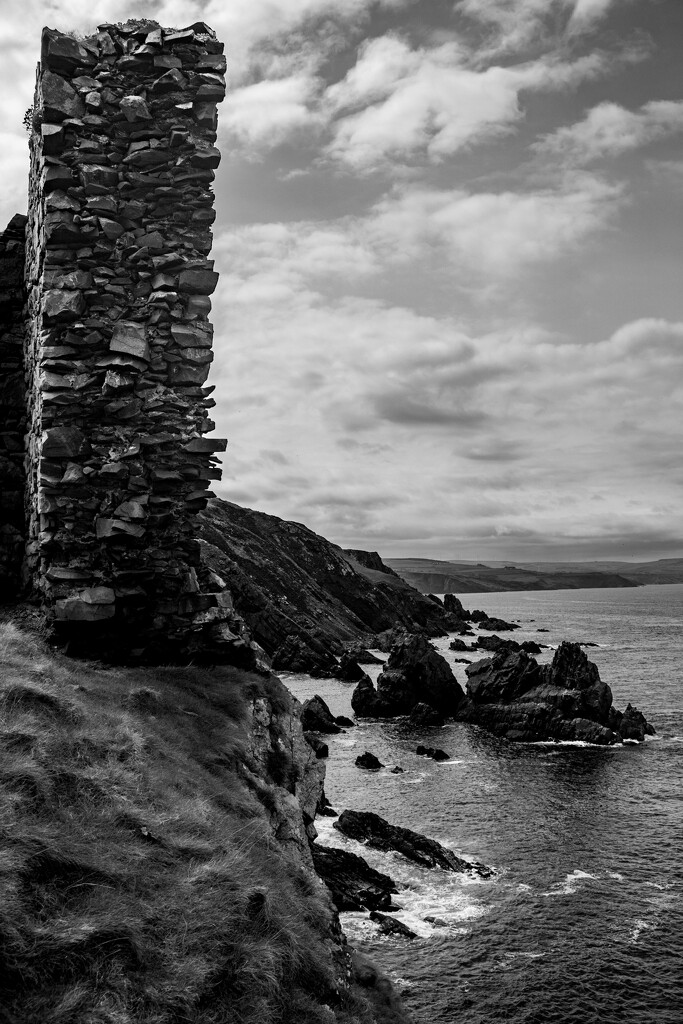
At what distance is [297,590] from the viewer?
13312 centimetres

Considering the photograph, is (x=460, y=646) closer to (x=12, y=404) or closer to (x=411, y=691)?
(x=411, y=691)

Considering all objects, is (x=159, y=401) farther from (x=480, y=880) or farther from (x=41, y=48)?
(x=480, y=880)

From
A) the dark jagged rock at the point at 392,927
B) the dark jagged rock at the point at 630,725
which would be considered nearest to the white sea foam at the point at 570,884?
the dark jagged rock at the point at 392,927

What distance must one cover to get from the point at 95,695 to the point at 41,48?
13.2 metres

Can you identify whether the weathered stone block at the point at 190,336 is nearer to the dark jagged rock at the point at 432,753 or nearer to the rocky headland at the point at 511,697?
the dark jagged rock at the point at 432,753

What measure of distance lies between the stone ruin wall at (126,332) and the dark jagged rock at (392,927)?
18088mm

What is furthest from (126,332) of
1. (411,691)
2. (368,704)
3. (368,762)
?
(411,691)

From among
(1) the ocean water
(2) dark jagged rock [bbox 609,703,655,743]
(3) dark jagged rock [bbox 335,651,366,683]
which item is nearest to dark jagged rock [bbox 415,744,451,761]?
(1) the ocean water

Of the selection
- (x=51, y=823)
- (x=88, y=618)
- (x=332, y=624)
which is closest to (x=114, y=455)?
(x=88, y=618)

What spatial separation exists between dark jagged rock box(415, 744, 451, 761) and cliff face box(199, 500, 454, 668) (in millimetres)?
47858

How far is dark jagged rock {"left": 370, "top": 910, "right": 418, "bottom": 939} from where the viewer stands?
2753 cm

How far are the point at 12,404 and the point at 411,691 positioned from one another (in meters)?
60.7

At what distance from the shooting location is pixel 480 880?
32281 millimetres

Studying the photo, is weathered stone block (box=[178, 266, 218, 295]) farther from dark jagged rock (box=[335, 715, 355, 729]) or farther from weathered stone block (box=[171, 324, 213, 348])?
dark jagged rock (box=[335, 715, 355, 729])
